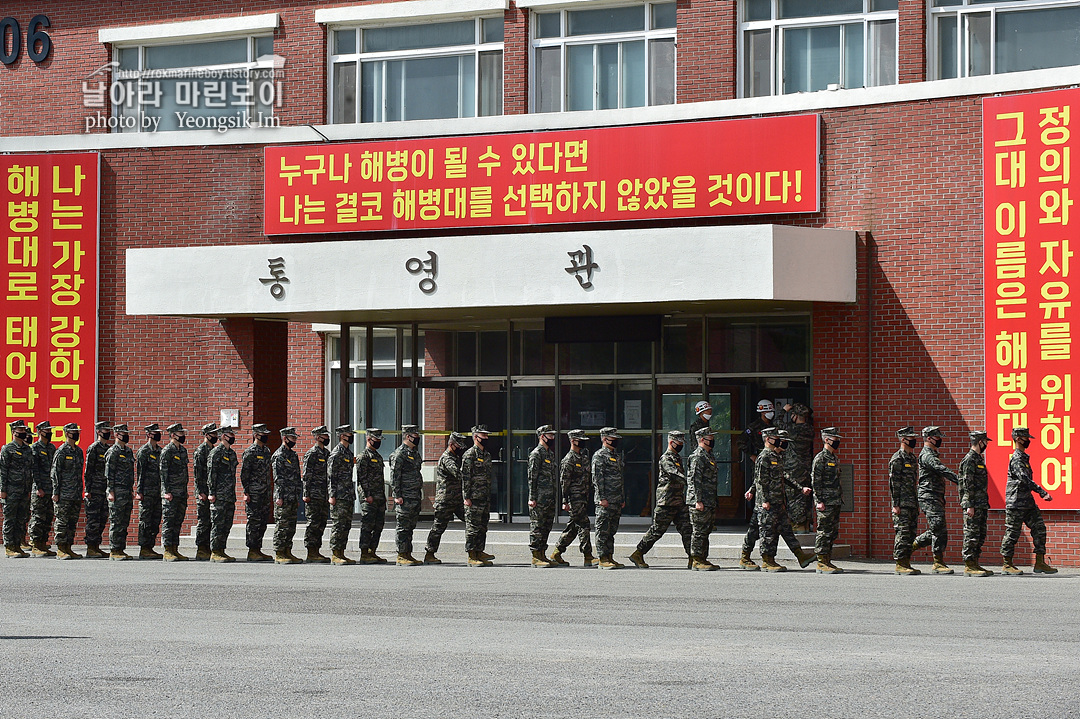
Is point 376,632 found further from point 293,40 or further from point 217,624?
point 293,40

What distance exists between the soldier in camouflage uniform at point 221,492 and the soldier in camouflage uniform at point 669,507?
18.8 ft

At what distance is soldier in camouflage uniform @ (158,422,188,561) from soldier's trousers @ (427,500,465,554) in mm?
3547

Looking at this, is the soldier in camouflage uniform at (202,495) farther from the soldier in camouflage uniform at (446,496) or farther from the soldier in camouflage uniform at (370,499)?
the soldier in camouflage uniform at (446,496)

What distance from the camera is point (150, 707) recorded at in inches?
328

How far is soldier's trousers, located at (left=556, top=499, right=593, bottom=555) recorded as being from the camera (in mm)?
18938

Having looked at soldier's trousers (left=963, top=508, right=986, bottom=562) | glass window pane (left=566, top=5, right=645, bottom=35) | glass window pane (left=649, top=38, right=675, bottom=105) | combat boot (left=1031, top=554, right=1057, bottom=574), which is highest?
glass window pane (left=566, top=5, right=645, bottom=35)

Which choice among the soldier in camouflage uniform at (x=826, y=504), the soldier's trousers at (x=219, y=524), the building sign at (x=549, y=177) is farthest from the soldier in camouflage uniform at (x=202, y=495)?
the soldier in camouflage uniform at (x=826, y=504)

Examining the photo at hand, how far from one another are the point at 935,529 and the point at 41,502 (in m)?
12.2

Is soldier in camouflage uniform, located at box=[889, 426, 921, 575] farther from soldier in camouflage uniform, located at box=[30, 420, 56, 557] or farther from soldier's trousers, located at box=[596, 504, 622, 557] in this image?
soldier in camouflage uniform, located at box=[30, 420, 56, 557]

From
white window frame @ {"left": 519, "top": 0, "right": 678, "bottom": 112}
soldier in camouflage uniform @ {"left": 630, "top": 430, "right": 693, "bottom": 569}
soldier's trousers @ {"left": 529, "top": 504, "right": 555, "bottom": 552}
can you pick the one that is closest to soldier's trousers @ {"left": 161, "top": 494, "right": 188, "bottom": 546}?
soldier's trousers @ {"left": 529, "top": 504, "right": 555, "bottom": 552}

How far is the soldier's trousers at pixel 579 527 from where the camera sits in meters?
18.9

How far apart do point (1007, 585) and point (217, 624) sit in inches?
340

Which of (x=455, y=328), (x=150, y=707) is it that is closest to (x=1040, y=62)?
(x=455, y=328)

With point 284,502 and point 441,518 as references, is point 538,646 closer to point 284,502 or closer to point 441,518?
point 441,518
